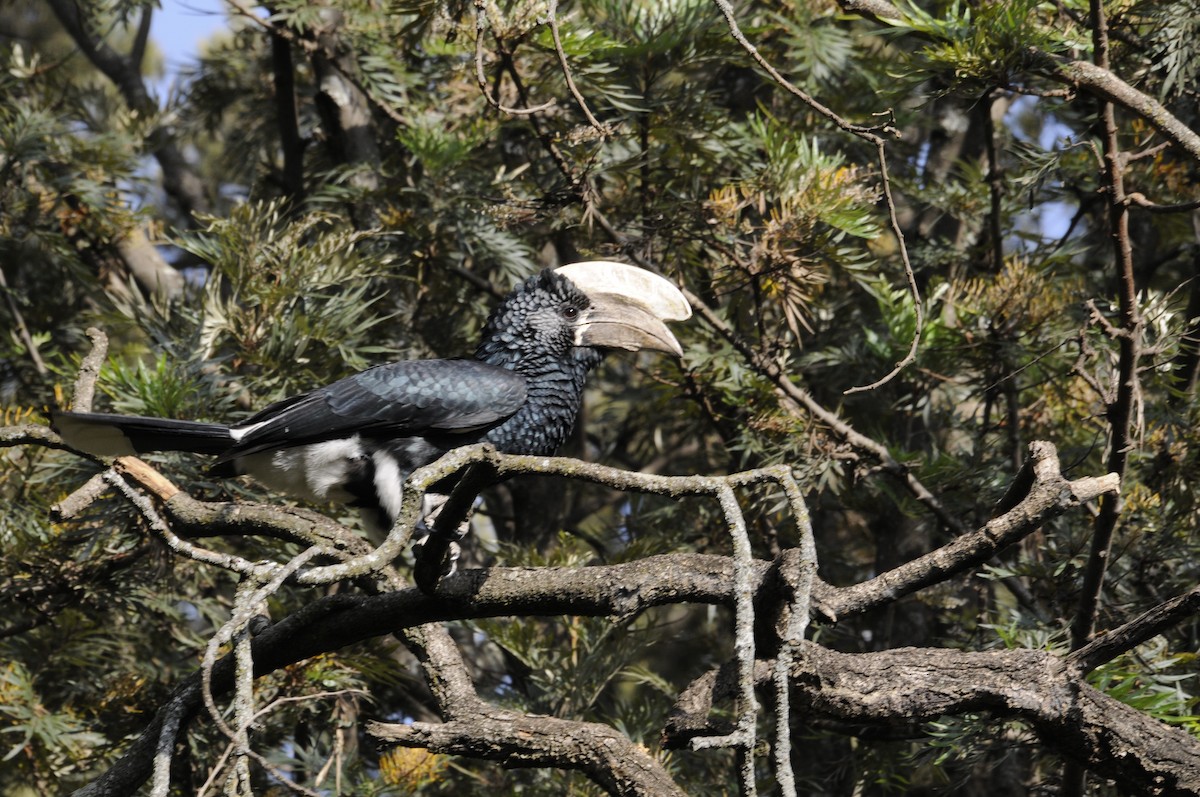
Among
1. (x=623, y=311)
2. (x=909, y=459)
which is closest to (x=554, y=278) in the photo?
(x=623, y=311)

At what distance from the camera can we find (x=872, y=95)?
4992 millimetres

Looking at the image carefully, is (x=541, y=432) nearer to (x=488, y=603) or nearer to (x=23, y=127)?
(x=488, y=603)

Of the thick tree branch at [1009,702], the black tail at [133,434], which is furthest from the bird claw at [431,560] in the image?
the black tail at [133,434]

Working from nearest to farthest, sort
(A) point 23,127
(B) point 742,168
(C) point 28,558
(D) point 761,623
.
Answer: (D) point 761,623 → (C) point 28,558 → (B) point 742,168 → (A) point 23,127

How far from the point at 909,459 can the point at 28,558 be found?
287 cm

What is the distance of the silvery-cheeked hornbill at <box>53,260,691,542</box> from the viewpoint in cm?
369

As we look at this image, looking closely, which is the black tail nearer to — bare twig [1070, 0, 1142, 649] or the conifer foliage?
the conifer foliage

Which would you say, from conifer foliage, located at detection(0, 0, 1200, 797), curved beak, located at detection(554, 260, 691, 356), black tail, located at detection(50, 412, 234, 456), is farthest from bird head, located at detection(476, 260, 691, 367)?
black tail, located at detection(50, 412, 234, 456)

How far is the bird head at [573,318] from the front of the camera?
402cm

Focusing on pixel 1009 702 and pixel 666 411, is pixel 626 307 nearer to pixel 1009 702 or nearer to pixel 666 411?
pixel 666 411

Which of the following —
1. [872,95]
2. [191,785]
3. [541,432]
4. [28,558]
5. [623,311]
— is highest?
[872,95]

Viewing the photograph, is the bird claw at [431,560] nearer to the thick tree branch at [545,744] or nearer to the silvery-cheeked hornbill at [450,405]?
the thick tree branch at [545,744]

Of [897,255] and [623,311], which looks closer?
[623,311]

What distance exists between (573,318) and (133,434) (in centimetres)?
151
